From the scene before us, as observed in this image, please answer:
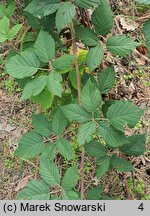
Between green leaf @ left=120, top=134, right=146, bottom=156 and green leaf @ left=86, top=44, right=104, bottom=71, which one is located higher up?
green leaf @ left=86, top=44, right=104, bottom=71

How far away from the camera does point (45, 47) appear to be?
1.34 meters

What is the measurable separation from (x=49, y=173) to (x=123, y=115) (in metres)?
0.33

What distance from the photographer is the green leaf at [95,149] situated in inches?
58.2

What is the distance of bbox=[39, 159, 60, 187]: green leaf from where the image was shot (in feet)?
4.16

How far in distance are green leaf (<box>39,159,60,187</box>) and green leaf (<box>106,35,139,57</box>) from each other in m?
0.47

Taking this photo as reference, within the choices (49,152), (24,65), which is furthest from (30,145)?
(24,65)

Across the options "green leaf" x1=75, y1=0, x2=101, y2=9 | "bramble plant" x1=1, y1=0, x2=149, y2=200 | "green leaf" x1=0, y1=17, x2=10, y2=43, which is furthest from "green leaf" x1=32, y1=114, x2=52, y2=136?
"green leaf" x1=75, y1=0, x2=101, y2=9

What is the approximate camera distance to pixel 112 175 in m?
2.26

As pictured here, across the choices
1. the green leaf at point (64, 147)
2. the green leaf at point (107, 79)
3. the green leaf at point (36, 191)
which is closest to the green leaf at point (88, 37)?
the green leaf at point (107, 79)

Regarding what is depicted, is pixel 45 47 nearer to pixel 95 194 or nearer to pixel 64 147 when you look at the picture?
pixel 64 147

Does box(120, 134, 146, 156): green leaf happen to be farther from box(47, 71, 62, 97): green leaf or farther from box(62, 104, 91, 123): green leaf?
box(47, 71, 62, 97): green leaf

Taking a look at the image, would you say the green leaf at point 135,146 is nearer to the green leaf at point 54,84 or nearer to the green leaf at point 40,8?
the green leaf at point 54,84

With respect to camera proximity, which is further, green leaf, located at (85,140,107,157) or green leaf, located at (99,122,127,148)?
green leaf, located at (85,140,107,157)

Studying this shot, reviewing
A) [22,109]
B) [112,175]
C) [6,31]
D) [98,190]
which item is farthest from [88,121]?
[22,109]
